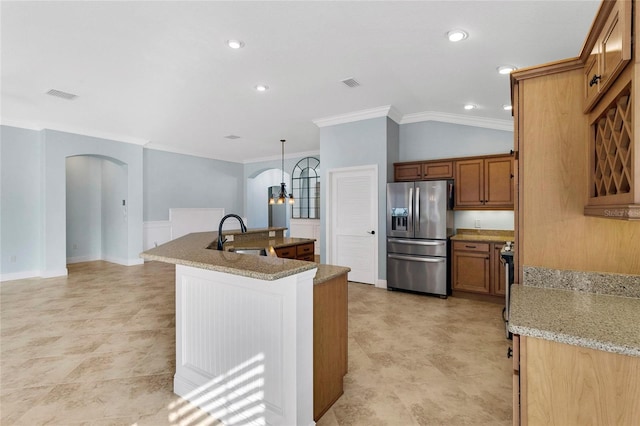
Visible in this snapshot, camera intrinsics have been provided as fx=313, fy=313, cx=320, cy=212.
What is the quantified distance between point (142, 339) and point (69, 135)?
4879 mm

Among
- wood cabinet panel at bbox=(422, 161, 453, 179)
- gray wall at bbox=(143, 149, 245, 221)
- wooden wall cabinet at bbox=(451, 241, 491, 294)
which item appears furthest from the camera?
gray wall at bbox=(143, 149, 245, 221)

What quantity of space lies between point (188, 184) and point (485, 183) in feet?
23.0

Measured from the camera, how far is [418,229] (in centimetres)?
463

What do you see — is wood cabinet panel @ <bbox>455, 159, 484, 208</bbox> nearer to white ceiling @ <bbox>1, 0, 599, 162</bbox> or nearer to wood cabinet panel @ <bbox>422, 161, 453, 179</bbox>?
wood cabinet panel @ <bbox>422, 161, 453, 179</bbox>

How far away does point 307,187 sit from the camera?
8852 millimetres

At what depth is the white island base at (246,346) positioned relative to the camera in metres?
1.63

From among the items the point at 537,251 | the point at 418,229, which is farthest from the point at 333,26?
the point at 418,229

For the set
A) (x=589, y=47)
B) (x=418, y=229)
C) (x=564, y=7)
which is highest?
(x=564, y=7)

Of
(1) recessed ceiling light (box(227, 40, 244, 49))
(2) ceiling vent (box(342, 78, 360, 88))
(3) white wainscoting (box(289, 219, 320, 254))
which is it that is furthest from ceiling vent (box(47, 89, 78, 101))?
(3) white wainscoting (box(289, 219, 320, 254))

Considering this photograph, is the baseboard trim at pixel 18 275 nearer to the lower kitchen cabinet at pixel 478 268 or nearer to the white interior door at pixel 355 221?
the white interior door at pixel 355 221

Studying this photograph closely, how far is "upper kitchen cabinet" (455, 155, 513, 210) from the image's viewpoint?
4.42m

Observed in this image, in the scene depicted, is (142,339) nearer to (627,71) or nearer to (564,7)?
(627,71)

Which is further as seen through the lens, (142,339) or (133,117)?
(133,117)

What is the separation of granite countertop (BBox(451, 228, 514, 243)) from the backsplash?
9.08 ft
